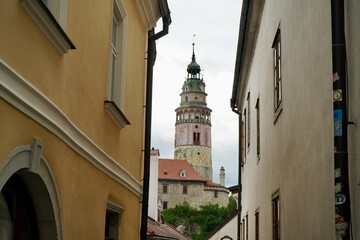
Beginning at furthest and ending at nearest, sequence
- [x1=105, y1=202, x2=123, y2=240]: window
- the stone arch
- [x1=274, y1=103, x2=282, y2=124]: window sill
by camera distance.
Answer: [x1=274, y1=103, x2=282, y2=124]: window sill → [x1=105, y1=202, x2=123, y2=240]: window → the stone arch

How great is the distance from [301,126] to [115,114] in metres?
2.43

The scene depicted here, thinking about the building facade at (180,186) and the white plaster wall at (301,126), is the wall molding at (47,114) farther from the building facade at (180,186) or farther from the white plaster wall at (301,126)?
the building facade at (180,186)

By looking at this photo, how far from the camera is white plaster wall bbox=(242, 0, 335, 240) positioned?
20.5 feet

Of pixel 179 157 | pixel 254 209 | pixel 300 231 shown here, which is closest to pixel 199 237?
pixel 179 157

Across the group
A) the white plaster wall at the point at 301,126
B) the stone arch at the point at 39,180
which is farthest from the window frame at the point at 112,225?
the stone arch at the point at 39,180

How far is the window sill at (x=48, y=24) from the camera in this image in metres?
4.93

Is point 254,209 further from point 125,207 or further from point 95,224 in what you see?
point 95,224

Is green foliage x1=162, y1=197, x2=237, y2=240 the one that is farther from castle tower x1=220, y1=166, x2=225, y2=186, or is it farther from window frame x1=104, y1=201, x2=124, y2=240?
window frame x1=104, y1=201, x2=124, y2=240

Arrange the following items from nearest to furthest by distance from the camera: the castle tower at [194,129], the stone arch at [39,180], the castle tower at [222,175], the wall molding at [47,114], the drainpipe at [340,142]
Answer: the wall molding at [47,114], the stone arch at [39,180], the drainpipe at [340,142], the castle tower at [194,129], the castle tower at [222,175]

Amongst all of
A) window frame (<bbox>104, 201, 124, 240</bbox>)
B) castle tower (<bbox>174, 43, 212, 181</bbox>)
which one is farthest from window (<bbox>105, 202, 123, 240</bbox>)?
castle tower (<bbox>174, 43, 212, 181</bbox>)

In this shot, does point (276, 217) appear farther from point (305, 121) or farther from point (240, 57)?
point (240, 57)

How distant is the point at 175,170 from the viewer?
116m

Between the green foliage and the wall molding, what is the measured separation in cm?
9653

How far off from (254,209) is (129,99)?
6494 mm
